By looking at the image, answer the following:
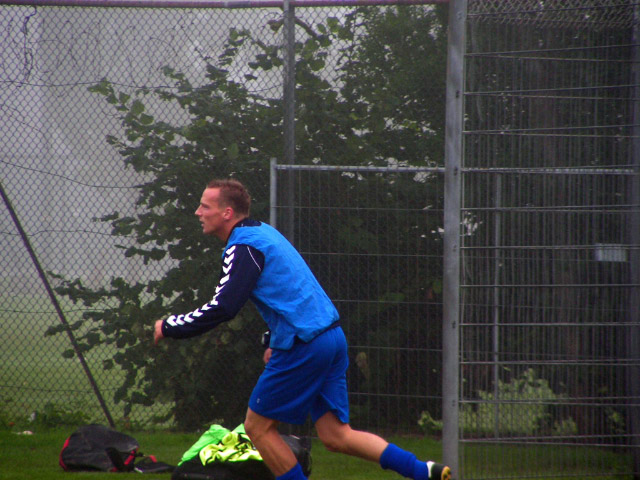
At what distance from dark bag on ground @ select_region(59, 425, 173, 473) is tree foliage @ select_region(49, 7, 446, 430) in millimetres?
748

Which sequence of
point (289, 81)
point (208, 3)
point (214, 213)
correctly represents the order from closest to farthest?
1. point (214, 213)
2. point (289, 81)
3. point (208, 3)

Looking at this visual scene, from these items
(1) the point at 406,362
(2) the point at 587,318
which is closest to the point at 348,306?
(1) the point at 406,362

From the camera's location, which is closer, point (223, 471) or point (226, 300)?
point (226, 300)

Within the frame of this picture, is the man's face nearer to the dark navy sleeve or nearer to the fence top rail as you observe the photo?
the dark navy sleeve

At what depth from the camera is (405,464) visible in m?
3.73

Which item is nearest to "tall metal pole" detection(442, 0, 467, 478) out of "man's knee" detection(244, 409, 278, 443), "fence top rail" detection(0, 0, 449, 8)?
"man's knee" detection(244, 409, 278, 443)

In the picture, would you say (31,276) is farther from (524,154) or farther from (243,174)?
(524,154)

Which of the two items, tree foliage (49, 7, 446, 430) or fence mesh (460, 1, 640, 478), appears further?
tree foliage (49, 7, 446, 430)

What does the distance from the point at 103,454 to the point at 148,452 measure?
577 millimetres

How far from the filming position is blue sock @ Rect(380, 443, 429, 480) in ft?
12.2

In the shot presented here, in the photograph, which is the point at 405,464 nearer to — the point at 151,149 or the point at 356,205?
the point at 356,205

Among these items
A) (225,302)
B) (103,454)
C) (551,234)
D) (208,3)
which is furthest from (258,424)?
(208,3)

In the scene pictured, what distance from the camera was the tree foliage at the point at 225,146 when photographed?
5676mm

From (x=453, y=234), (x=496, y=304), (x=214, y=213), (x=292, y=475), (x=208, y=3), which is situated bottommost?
(x=292, y=475)
